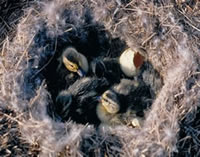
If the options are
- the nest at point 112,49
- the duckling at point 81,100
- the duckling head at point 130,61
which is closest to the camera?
the nest at point 112,49

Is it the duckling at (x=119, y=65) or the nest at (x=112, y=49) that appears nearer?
the nest at (x=112, y=49)

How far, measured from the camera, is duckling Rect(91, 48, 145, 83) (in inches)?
123

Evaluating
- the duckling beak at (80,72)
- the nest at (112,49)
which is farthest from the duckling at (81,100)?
the nest at (112,49)

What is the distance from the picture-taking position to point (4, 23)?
9.96 feet

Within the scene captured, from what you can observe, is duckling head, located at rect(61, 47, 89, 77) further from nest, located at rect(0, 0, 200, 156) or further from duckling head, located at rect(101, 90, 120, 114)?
duckling head, located at rect(101, 90, 120, 114)

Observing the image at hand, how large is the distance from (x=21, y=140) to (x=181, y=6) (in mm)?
1607

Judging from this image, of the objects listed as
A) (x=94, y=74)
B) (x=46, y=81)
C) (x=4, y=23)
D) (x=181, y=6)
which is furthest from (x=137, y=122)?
(x=4, y=23)

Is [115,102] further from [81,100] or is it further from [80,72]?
[80,72]

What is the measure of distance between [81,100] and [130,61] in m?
0.50

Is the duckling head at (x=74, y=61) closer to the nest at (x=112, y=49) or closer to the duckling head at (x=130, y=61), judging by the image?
the nest at (x=112, y=49)

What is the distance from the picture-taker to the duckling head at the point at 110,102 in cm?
299

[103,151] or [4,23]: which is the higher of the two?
[4,23]

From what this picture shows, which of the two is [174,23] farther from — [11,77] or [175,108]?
[11,77]

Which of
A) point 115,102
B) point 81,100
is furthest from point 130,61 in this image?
point 81,100
